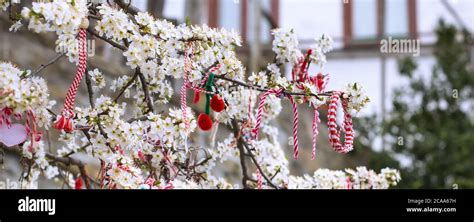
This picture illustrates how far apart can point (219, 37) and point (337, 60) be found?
5358 mm

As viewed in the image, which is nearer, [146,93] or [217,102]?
[217,102]

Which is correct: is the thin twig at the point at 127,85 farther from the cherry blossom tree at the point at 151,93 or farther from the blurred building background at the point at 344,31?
the blurred building background at the point at 344,31

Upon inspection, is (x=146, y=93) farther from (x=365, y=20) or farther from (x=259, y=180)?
(x=365, y=20)

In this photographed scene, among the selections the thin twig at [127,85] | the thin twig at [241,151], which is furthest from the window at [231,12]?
the thin twig at [127,85]

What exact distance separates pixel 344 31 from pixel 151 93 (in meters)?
6.02

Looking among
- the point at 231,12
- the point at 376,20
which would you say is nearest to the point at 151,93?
the point at 231,12

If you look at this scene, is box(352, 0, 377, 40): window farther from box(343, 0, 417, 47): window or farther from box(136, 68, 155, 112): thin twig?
box(136, 68, 155, 112): thin twig

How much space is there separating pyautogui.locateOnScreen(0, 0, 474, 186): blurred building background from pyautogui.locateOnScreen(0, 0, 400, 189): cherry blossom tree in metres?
3.11

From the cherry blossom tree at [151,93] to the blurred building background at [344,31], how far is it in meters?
3.11

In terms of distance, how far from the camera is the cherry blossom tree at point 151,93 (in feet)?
6.03

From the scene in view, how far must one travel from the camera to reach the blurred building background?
6320mm

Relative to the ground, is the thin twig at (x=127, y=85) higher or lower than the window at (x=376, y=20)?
lower

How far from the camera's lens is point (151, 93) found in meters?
2.30
